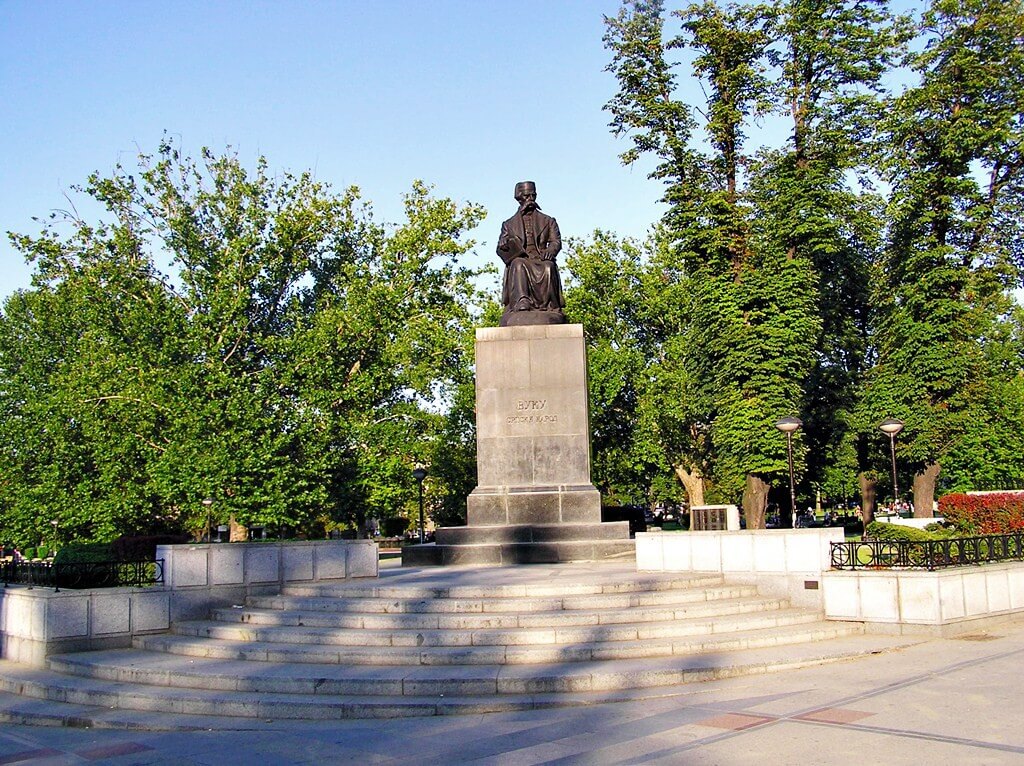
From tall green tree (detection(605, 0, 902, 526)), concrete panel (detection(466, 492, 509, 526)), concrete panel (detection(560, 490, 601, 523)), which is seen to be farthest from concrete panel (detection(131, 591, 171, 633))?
tall green tree (detection(605, 0, 902, 526))

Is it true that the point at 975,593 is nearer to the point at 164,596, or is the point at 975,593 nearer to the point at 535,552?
the point at 535,552

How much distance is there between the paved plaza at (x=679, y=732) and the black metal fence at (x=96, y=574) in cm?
298

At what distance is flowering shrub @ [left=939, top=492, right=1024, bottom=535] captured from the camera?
21922mm

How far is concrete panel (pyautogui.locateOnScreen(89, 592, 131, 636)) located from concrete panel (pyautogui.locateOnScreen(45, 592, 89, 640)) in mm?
112

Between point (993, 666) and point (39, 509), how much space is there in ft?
101

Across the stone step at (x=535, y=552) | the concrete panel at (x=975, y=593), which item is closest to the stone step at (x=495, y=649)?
the concrete panel at (x=975, y=593)

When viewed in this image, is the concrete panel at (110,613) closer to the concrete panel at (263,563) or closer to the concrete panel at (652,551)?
the concrete panel at (263,563)

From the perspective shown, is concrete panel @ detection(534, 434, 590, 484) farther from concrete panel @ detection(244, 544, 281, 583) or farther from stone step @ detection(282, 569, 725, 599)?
concrete panel @ detection(244, 544, 281, 583)

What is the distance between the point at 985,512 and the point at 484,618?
1846 centimetres

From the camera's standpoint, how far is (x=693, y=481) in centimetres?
4597

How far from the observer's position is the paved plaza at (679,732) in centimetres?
733

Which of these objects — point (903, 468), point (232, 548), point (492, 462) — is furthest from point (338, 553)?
point (903, 468)

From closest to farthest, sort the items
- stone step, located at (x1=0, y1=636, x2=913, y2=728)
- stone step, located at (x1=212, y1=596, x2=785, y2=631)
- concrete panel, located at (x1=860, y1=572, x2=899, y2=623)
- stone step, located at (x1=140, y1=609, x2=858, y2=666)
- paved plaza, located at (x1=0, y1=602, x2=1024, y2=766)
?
paved plaza, located at (x1=0, y1=602, x2=1024, y2=766), stone step, located at (x1=0, y1=636, x2=913, y2=728), stone step, located at (x1=140, y1=609, x2=858, y2=666), stone step, located at (x1=212, y1=596, x2=785, y2=631), concrete panel, located at (x1=860, y1=572, x2=899, y2=623)

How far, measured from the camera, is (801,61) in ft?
114
